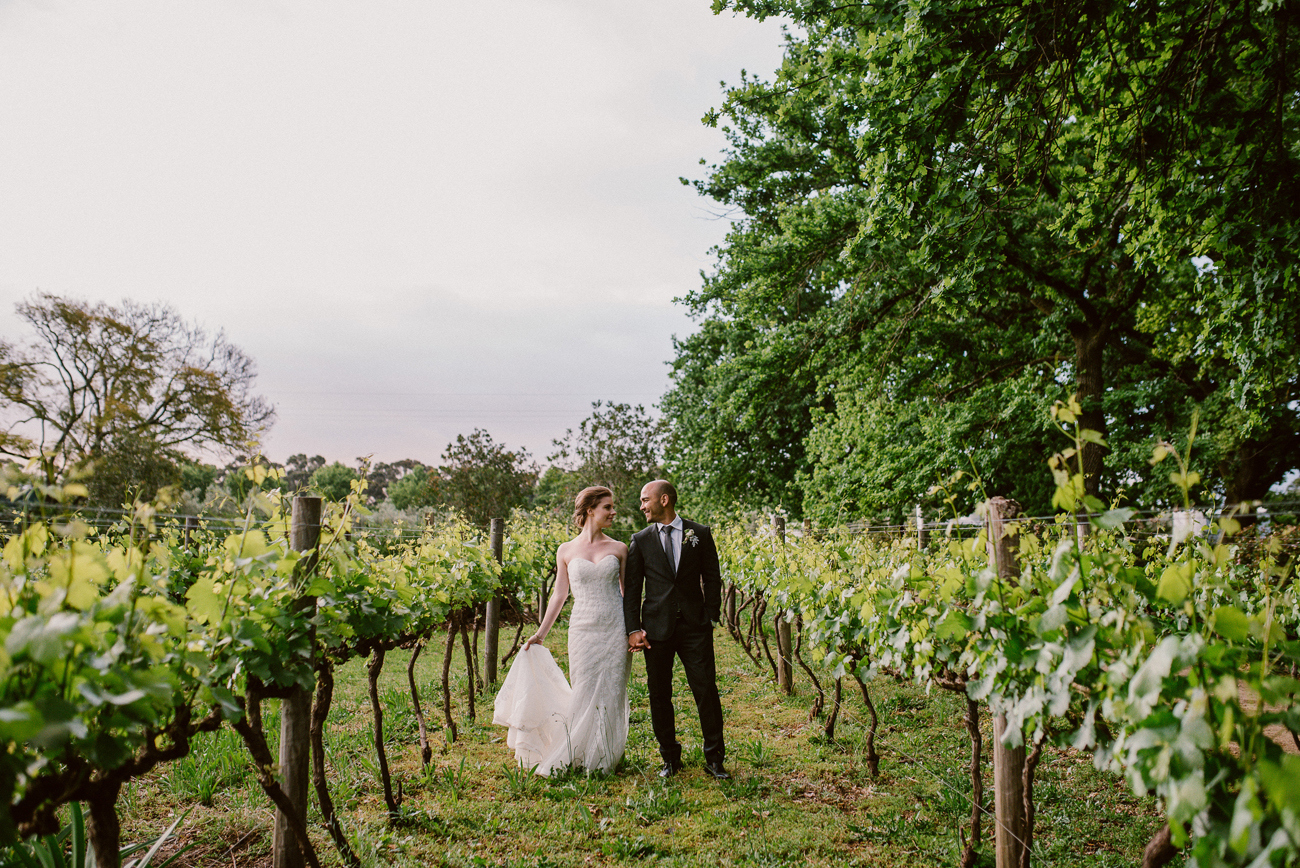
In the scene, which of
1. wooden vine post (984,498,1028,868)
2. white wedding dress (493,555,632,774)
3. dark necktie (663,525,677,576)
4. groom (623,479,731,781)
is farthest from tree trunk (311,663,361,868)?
wooden vine post (984,498,1028,868)

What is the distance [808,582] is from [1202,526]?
2.76m

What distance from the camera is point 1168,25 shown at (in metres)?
4.78

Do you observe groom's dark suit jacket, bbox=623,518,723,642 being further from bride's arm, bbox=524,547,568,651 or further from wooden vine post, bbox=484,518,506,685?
wooden vine post, bbox=484,518,506,685

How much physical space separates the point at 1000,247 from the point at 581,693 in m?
4.71

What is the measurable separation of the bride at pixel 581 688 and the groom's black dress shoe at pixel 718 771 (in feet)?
1.83

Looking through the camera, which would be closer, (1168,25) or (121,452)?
(1168,25)

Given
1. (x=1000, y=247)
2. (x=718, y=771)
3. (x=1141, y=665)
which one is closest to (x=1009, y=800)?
(x=1141, y=665)

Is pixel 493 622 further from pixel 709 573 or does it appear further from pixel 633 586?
pixel 709 573

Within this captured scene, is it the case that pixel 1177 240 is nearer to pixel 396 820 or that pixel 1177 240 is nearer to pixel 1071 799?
pixel 1071 799

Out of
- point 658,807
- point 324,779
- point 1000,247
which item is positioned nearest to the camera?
point 324,779

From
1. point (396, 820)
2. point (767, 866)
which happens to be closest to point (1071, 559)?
point (767, 866)

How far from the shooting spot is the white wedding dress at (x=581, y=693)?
14.3 ft

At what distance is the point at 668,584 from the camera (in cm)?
433

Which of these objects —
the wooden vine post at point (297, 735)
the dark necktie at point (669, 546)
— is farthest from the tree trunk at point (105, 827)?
the dark necktie at point (669, 546)
